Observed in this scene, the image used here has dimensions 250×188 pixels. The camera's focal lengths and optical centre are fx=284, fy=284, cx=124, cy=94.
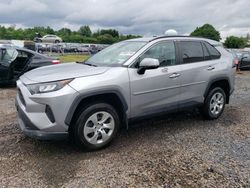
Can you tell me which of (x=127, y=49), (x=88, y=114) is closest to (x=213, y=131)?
(x=127, y=49)

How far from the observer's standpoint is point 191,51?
5.38 metres

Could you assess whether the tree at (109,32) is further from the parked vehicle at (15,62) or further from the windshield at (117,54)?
the windshield at (117,54)

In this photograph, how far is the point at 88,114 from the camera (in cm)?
395

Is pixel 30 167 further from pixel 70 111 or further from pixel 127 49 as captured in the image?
pixel 127 49

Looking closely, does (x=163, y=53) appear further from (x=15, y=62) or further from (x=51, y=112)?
(x=15, y=62)

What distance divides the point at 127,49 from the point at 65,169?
231 cm

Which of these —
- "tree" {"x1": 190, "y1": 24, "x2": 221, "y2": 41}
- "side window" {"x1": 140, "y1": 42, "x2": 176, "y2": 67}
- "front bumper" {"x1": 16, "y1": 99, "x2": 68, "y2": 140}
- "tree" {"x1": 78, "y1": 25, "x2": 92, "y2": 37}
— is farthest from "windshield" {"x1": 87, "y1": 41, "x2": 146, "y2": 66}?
"tree" {"x1": 78, "y1": 25, "x2": 92, "y2": 37}

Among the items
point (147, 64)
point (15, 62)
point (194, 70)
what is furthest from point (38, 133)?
point (15, 62)

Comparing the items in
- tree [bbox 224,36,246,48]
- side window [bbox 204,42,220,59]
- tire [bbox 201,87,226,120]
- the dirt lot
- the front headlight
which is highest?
tree [bbox 224,36,246,48]

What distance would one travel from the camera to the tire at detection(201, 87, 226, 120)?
5652 mm

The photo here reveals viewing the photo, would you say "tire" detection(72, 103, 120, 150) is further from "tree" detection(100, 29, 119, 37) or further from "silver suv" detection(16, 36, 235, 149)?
"tree" detection(100, 29, 119, 37)

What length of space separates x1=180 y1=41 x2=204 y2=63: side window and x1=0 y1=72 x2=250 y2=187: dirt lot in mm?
1281

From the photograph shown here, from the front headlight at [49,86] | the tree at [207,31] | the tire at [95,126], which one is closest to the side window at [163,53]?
the tire at [95,126]

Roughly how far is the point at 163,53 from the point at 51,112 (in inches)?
87.8
